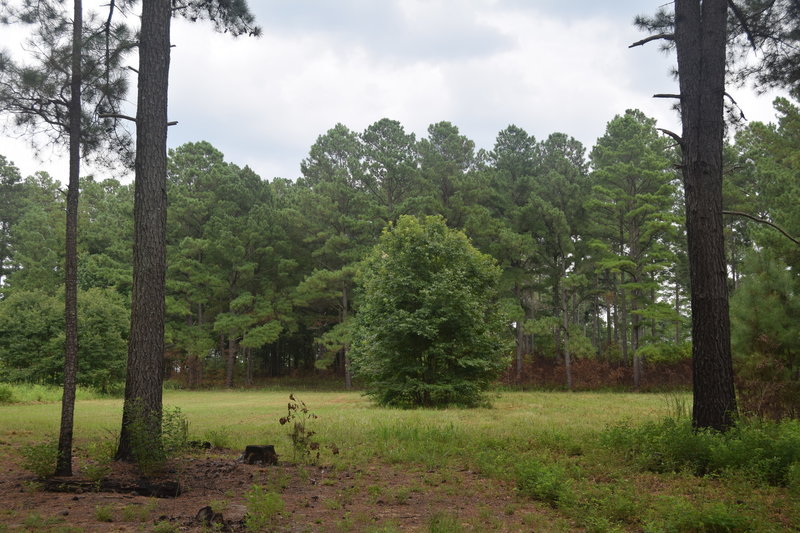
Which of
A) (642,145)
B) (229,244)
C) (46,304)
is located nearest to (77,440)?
(46,304)

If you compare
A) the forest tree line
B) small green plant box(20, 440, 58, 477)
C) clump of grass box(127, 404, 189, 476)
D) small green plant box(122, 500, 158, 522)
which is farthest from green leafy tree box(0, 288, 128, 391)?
small green plant box(122, 500, 158, 522)

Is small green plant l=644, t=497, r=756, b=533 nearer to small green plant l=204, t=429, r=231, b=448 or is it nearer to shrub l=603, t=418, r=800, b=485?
shrub l=603, t=418, r=800, b=485

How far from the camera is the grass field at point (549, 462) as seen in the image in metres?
4.48

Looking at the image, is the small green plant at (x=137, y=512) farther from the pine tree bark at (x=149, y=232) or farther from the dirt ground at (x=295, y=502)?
Answer: the pine tree bark at (x=149, y=232)

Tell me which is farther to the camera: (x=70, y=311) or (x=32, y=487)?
(x=70, y=311)

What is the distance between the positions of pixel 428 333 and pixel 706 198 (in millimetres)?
9704

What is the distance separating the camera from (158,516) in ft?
15.3

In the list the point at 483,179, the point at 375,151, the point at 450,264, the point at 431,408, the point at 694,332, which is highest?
the point at 375,151

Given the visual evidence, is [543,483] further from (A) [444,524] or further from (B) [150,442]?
(B) [150,442]

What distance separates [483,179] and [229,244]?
49.8ft

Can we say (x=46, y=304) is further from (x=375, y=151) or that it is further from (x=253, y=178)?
(x=375, y=151)

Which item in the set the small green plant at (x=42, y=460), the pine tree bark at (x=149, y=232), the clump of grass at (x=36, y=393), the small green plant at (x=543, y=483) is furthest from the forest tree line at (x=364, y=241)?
the small green plant at (x=543, y=483)

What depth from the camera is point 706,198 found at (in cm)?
749

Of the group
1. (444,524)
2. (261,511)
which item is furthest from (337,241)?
(444,524)
